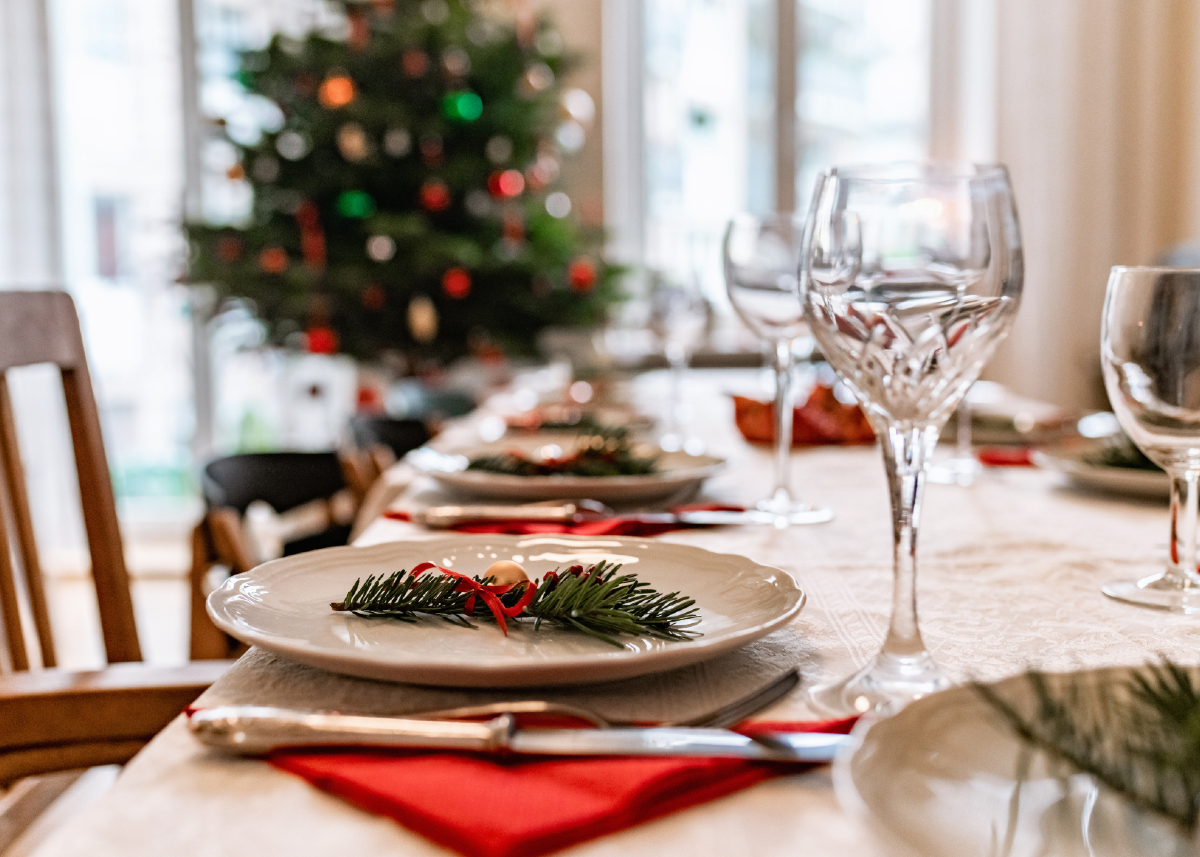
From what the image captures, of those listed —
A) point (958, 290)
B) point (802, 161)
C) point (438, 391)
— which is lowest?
point (438, 391)

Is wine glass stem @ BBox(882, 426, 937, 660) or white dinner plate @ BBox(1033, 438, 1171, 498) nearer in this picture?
wine glass stem @ BBox(882, 426, 937, 660)

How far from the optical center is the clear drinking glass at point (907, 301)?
1.48 feet

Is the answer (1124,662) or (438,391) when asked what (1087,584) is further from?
(438,391)

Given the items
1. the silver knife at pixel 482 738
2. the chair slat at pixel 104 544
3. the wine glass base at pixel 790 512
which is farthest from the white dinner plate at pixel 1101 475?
the chair slat at pixel 104 544

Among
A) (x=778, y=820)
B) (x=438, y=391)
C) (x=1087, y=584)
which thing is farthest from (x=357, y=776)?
(x=438, y=391)

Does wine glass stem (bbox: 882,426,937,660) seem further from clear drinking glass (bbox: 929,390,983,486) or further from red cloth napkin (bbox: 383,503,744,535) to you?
clear drinking glass (bbox: 929,390,983,486)

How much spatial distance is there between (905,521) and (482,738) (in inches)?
7.6

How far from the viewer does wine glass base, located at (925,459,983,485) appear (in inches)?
42.8

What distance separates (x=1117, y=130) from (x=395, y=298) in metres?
2.48

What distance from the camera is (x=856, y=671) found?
495 mm

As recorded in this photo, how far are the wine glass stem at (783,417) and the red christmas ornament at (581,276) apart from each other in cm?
239

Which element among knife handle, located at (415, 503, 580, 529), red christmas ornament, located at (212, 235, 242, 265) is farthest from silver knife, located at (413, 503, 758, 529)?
red christmas ornament, located at (212, 235, 242, 265)

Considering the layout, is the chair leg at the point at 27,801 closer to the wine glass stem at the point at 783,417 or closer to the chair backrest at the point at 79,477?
the chair backrest at the point at 79,477

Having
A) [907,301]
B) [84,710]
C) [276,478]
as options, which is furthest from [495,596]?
[276,478]
